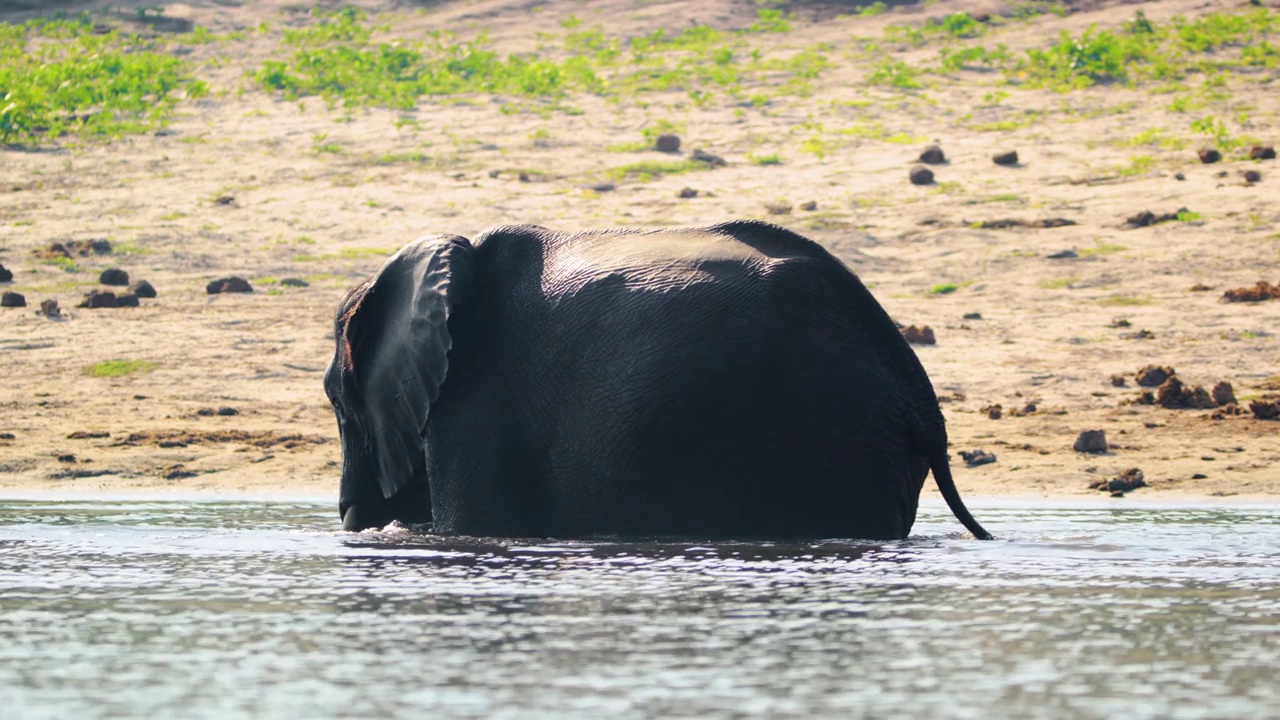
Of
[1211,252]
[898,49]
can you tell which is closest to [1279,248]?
[1211,252]

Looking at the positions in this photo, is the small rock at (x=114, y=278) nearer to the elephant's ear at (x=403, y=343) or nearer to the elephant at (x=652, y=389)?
the elephant's ear at (x=403, y=343)

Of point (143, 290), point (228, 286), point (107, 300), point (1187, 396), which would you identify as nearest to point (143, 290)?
point (143, 290)

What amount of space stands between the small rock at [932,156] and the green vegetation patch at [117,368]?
1030cm

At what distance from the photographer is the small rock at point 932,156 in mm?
22172

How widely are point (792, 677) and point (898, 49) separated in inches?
979

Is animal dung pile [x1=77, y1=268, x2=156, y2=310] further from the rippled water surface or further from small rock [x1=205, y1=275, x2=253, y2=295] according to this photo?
the rippled water surface

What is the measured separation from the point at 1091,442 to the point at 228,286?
901cm

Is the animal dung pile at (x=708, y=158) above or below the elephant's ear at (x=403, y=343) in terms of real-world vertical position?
above

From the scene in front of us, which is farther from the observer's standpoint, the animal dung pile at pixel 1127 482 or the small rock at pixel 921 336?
the small rock at pixel 921 336

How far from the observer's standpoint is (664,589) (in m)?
6.41

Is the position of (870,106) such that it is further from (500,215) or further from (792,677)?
(792,677)

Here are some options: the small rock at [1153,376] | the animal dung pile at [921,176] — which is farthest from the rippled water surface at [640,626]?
the animal dung pile at [921,176]

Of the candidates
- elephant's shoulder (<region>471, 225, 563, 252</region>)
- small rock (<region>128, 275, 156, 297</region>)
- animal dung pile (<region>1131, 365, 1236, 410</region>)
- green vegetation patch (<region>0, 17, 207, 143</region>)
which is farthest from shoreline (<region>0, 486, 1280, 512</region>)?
green vegetation patch (<region>0, 17, 207, 143</region>)

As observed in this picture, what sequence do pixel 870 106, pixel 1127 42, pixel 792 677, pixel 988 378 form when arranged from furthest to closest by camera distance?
1. pixel 1127 42
2. pixel 870 106
3. pixel 988 378
4. pixel 792 677
